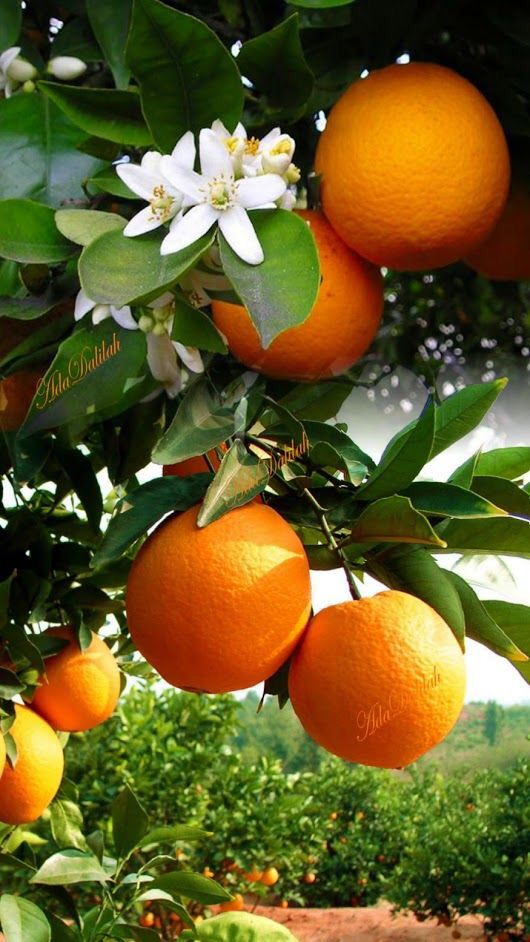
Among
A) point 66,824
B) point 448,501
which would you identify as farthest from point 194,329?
point 66,824

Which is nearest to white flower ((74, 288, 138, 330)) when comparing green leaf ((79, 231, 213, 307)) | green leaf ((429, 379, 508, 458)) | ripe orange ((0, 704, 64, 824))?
green leaf ((79, 231, 213, 307))

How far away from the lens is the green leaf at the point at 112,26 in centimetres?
66

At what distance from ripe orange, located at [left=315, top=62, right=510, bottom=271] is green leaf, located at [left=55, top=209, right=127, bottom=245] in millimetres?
138

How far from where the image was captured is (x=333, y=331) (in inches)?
24.6

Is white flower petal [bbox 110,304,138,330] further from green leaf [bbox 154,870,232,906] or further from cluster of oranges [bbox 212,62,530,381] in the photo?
green leaf [bbox 154,870,232,906]

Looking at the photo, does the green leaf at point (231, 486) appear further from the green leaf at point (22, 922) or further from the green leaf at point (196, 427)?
the green leaf at point (22, 922)

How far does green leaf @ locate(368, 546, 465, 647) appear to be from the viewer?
2.07 ft

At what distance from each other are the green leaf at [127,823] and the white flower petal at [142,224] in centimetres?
97

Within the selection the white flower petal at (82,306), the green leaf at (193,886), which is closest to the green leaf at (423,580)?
the white flower petal at (82,306)

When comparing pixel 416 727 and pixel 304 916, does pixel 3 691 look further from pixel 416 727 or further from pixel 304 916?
pixel 304 916

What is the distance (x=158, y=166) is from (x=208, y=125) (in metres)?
0.03

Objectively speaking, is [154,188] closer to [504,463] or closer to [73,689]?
[504,463]

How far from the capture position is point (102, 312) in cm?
62

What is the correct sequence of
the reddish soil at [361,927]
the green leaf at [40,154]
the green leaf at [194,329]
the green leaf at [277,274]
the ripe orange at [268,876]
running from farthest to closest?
the reddish soil at [361,927] < the ripe orange at [268,876] < the green leaf at [40,154] < the green leaf at [194,329] < the green leaf at [277,274]
